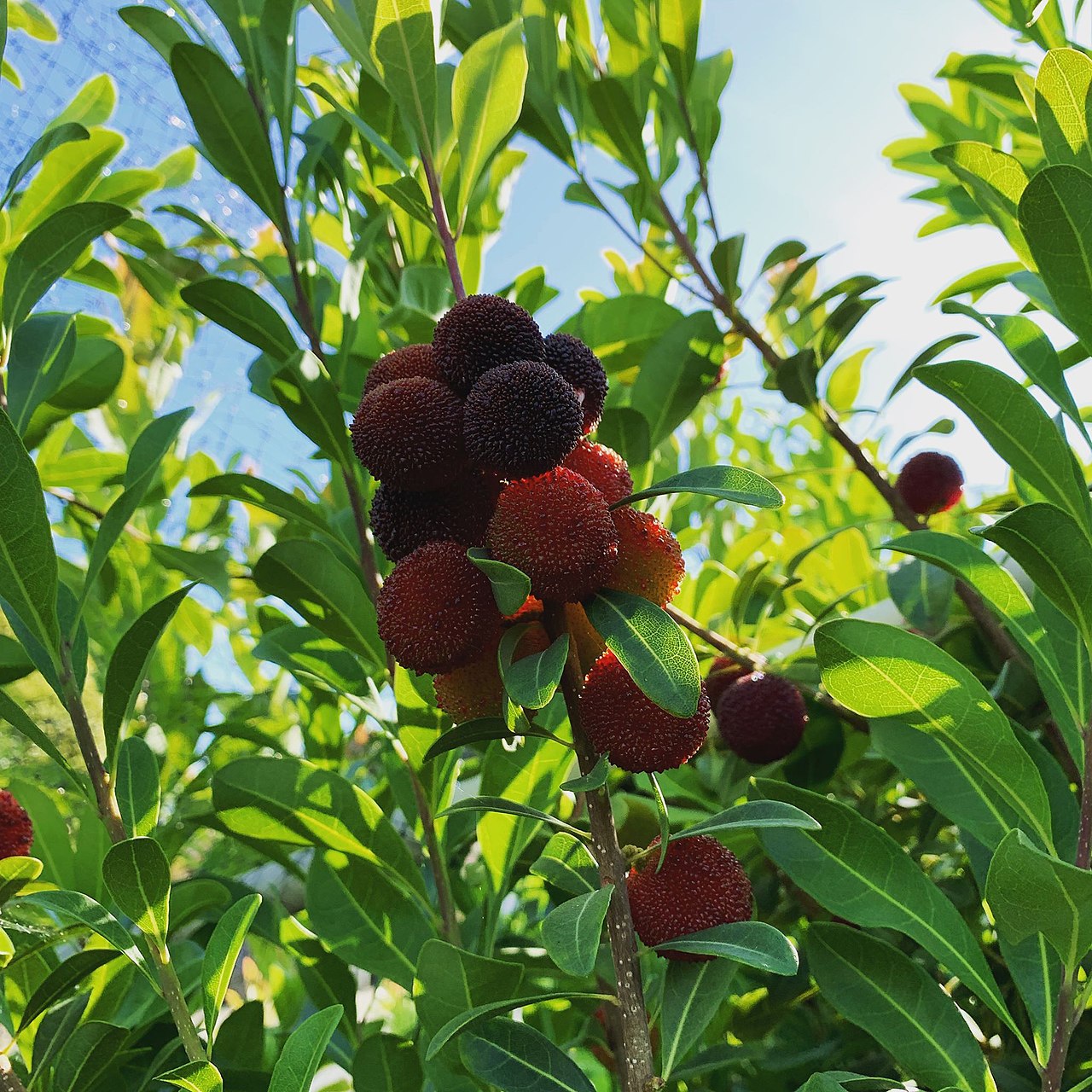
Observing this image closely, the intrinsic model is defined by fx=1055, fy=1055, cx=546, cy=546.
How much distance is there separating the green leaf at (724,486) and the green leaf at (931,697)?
0.40ft

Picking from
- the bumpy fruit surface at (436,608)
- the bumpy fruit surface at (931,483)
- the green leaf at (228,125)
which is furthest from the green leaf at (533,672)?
the bumpy fruit surface at (931,483)

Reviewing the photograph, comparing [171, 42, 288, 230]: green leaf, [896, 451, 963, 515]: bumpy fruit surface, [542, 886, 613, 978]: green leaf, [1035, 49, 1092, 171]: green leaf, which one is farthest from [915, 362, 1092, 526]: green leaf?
Result: [171, 42, 288, 230]: green leaf

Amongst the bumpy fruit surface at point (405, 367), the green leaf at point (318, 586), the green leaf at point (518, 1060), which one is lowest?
the green leaf at point (518, 1060)

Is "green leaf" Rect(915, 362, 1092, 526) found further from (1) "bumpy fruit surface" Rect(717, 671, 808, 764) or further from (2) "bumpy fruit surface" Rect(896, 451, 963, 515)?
(2) "bumpy fruit surface" Rect(896, 451, 963, 515)

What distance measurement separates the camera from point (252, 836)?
0.75m

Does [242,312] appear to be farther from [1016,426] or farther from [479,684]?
[1016,426]

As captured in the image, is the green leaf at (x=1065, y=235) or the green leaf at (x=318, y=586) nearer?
the green leaf at (x=1065, y=235)

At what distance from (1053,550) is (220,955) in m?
0.54

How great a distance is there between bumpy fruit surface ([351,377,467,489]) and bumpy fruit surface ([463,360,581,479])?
0.05 feet

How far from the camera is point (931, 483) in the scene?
122 centimetres

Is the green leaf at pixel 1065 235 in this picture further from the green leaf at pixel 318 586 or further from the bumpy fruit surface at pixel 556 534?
the green leaf at pixel 318 586

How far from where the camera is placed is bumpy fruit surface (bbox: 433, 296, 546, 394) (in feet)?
2.01

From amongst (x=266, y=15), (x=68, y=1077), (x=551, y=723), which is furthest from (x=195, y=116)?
(x=68, y=1077)

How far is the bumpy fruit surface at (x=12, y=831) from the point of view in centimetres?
81
